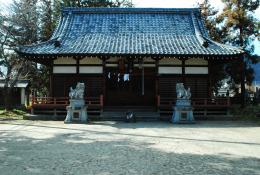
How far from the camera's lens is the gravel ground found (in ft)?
26.2

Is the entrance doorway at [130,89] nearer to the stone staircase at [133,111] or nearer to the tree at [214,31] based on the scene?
the stone staircase at [133,111]

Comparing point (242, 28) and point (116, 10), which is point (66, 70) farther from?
point (242, 28)

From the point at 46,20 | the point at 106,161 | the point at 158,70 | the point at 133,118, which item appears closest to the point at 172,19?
the point at 158,70

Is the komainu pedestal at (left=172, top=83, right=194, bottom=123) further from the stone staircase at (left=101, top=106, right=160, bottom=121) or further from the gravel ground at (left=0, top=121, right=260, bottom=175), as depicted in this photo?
the gravel ground at (left=0, top=121, right=260, bottom=175)

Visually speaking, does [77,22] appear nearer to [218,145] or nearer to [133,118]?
[133,118]

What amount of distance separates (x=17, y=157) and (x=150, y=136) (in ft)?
18.1

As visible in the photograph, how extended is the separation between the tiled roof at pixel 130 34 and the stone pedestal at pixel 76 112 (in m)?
3.40

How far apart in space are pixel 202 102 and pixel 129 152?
1242 centimetres

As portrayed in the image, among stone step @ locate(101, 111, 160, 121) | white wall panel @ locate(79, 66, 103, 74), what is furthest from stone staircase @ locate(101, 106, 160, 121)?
white wall panel @ locate(79, 66, 103, 74)

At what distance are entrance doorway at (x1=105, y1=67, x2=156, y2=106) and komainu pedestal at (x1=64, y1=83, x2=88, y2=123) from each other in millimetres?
3782

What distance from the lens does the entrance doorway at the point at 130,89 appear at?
2270 cm

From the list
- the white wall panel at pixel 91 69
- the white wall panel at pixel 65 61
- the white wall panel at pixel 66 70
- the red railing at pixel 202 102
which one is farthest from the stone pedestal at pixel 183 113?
the white wall panel at pixel 65 61

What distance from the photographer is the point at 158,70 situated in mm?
22297

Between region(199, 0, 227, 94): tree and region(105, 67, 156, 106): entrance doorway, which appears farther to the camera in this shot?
region(199, 0, 227, 94): tree
